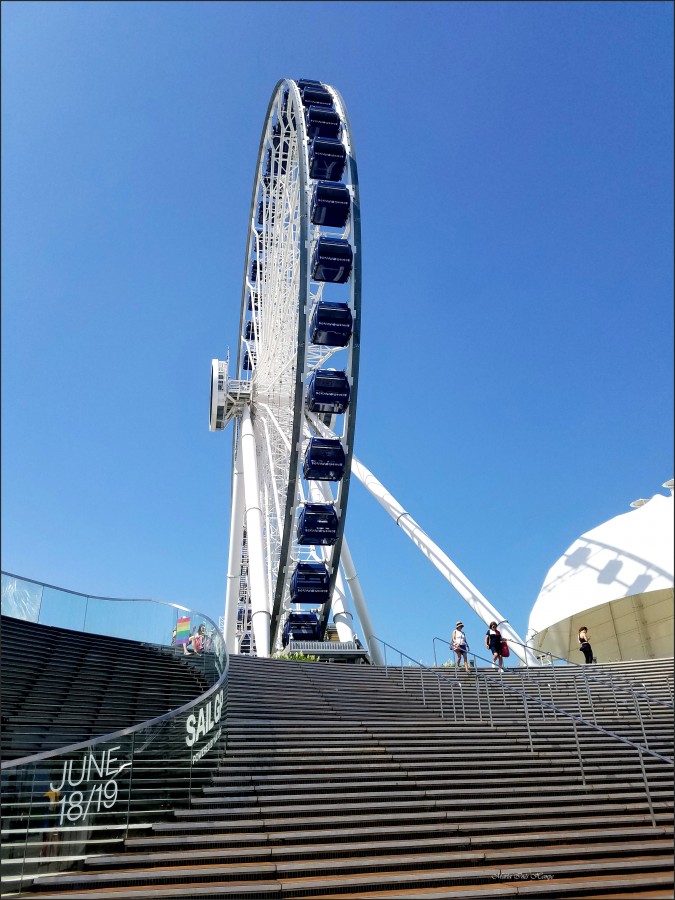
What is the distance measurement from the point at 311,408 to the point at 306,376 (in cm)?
101

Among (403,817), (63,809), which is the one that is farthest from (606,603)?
(63,809)

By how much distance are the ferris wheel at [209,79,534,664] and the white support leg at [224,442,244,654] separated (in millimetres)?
Result: 76

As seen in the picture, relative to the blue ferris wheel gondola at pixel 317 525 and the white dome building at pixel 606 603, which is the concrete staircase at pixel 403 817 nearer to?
the white dome building at pixel 606 603

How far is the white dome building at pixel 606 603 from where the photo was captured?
2136 cm

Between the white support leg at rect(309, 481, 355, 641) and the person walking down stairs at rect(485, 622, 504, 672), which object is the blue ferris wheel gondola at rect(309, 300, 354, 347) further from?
the person walking down stairs at rect(485, 622, 504, 672)

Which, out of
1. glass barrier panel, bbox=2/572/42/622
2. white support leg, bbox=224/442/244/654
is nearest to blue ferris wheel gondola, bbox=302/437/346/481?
white support leg, bbox=224/442/244/654

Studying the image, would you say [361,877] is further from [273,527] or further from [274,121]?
[274,121]

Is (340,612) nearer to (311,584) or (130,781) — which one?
(311,584)

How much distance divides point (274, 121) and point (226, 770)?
26843 millimetres

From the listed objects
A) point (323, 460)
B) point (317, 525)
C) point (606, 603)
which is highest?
point (323, 460)

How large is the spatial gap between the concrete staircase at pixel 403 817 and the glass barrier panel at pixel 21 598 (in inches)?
233

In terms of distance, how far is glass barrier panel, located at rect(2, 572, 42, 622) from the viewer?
51.1ft

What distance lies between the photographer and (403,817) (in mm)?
7398

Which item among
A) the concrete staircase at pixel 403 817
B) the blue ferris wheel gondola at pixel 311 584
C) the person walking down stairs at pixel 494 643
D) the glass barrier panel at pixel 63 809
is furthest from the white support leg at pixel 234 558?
the glass barrier panel at pixel 63 809
